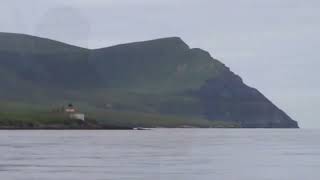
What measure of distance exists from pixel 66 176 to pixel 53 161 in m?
17.1

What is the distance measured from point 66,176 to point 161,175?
6.17 m

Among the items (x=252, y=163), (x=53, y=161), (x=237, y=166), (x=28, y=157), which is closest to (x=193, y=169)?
(x=237, y=166)

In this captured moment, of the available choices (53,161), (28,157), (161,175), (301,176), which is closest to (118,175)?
(161,175)

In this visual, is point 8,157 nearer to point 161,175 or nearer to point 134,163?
point 134,163

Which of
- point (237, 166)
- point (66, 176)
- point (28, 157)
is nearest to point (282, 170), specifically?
point (237, 166)

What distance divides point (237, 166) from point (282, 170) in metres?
5.45

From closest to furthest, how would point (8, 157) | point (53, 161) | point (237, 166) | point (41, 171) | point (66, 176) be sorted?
point (66, 176), point (41, 171), point (237, 166), point (53, 161), point (8, 157)

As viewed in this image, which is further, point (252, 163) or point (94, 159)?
point (94, 159)

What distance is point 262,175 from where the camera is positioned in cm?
5934

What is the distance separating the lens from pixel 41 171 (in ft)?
203

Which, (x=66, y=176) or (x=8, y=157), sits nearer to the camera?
(x=66, y=176)

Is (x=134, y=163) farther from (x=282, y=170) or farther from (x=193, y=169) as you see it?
(x=282, y=170)

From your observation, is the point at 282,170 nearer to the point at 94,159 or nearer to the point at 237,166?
the point at 237,166

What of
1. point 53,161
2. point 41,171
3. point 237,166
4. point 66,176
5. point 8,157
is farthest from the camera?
point 8,157
